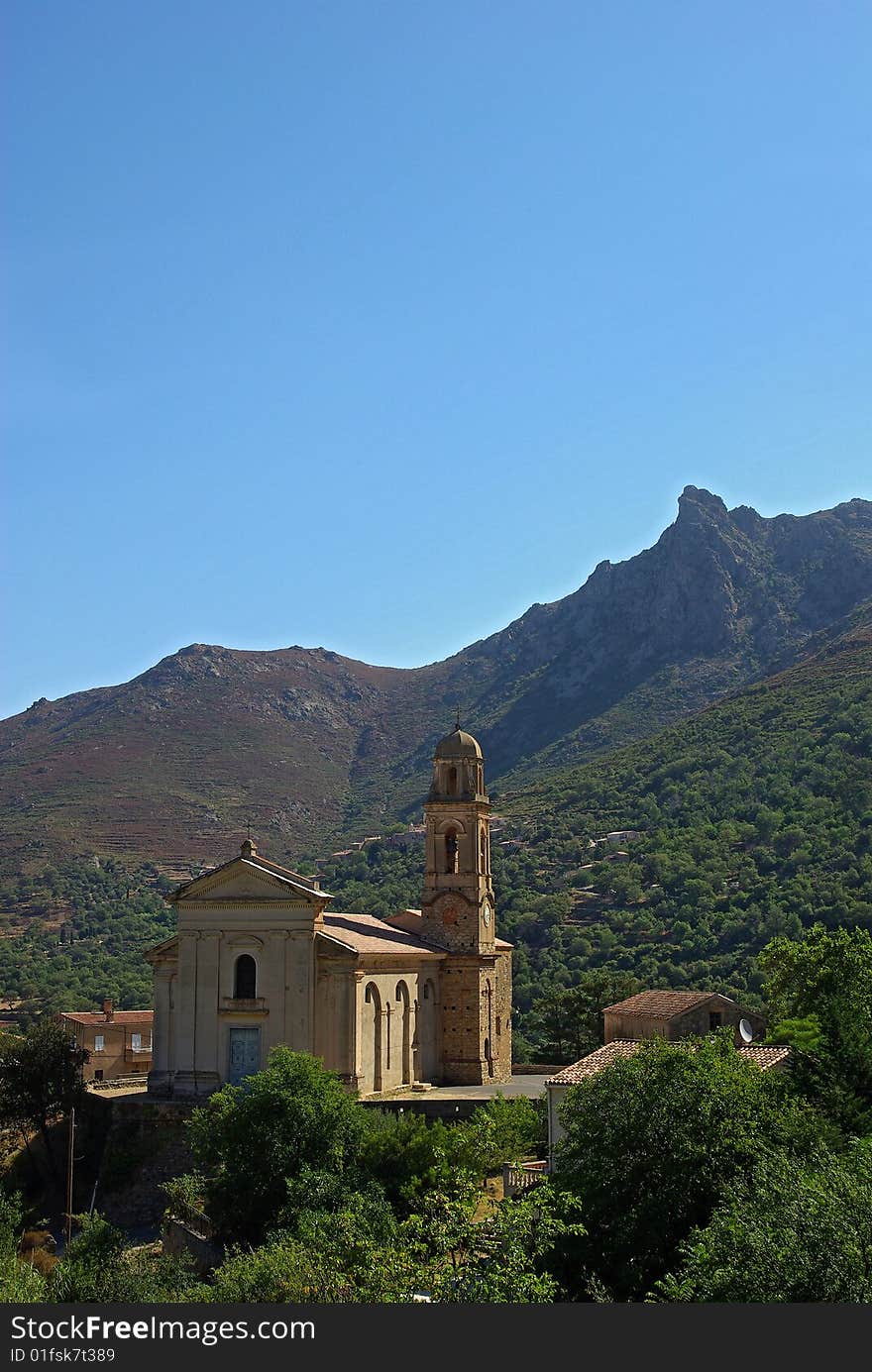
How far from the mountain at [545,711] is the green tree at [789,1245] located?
119 metres

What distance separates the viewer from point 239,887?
47.9 meters

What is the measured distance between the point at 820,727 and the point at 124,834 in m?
73.5

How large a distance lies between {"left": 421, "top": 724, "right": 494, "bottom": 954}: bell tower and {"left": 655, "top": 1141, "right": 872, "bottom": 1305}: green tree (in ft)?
105

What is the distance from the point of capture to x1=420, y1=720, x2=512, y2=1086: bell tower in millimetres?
51531

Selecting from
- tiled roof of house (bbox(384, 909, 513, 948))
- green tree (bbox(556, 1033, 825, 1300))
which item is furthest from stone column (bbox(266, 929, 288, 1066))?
green tree (bbox(556, 1033, 825, 1300))

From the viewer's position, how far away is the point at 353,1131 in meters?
35.2

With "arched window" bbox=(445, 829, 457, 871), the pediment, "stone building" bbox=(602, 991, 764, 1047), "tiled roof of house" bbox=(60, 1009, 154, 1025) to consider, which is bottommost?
"stone building" bbox=(602, 991, 764, 1047)

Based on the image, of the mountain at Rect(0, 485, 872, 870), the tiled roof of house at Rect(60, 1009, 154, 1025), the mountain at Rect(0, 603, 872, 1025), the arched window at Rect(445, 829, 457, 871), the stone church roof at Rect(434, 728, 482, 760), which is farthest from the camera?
the mountain at Rect(0, 485, 872, 870)

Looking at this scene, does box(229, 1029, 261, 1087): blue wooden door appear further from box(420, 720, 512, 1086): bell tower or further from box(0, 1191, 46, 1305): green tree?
box(0, 1191, 46, 1305): green tree

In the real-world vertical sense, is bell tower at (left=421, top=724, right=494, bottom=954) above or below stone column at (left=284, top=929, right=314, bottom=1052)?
above

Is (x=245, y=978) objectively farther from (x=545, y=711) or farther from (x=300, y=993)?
(x=545, y=711)

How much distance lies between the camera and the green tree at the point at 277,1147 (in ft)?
106

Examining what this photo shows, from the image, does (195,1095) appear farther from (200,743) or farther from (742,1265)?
(200,743)

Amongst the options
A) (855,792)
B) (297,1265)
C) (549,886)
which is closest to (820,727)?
(855,792)
